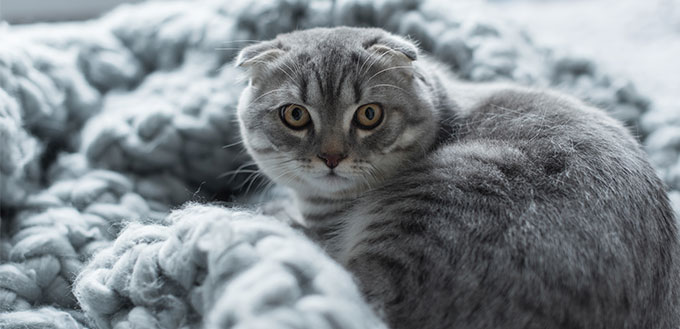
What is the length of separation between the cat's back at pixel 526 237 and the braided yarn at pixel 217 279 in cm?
13

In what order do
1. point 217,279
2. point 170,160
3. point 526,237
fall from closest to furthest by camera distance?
point 217,279 < point 526,237 < point 170,160

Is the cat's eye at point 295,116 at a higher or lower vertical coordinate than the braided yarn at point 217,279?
higher

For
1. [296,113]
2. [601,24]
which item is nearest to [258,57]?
[296,113]

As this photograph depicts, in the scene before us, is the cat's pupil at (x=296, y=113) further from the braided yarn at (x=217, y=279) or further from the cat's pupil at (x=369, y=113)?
the braided yarn at (x=217, y=279)

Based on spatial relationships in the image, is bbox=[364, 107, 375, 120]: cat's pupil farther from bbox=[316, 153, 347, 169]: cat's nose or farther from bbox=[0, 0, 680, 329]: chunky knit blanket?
bbox=[0, 0, 680, 329]: chunky knit blanket

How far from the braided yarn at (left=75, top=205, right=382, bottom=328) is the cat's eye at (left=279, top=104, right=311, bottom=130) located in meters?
0.29

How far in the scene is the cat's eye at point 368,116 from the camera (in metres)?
1.12

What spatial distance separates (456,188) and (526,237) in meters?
0.15

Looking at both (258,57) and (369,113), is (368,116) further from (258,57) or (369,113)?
(258,57)

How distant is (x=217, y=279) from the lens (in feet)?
2.48

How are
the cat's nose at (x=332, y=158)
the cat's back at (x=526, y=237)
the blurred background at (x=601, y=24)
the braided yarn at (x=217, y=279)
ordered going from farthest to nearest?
the blurred background at (x=601, y=24)
the cat's nose at (x=332, y=158)
the cat's back at (x=526, y=237)
the braided yarn at (x=217, y=279)

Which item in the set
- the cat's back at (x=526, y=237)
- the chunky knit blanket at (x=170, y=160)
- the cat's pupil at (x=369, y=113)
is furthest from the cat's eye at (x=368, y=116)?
the chunky knit blanket at (x=170, y=160)

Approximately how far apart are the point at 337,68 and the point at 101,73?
0.70 meters

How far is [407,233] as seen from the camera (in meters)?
0.93
